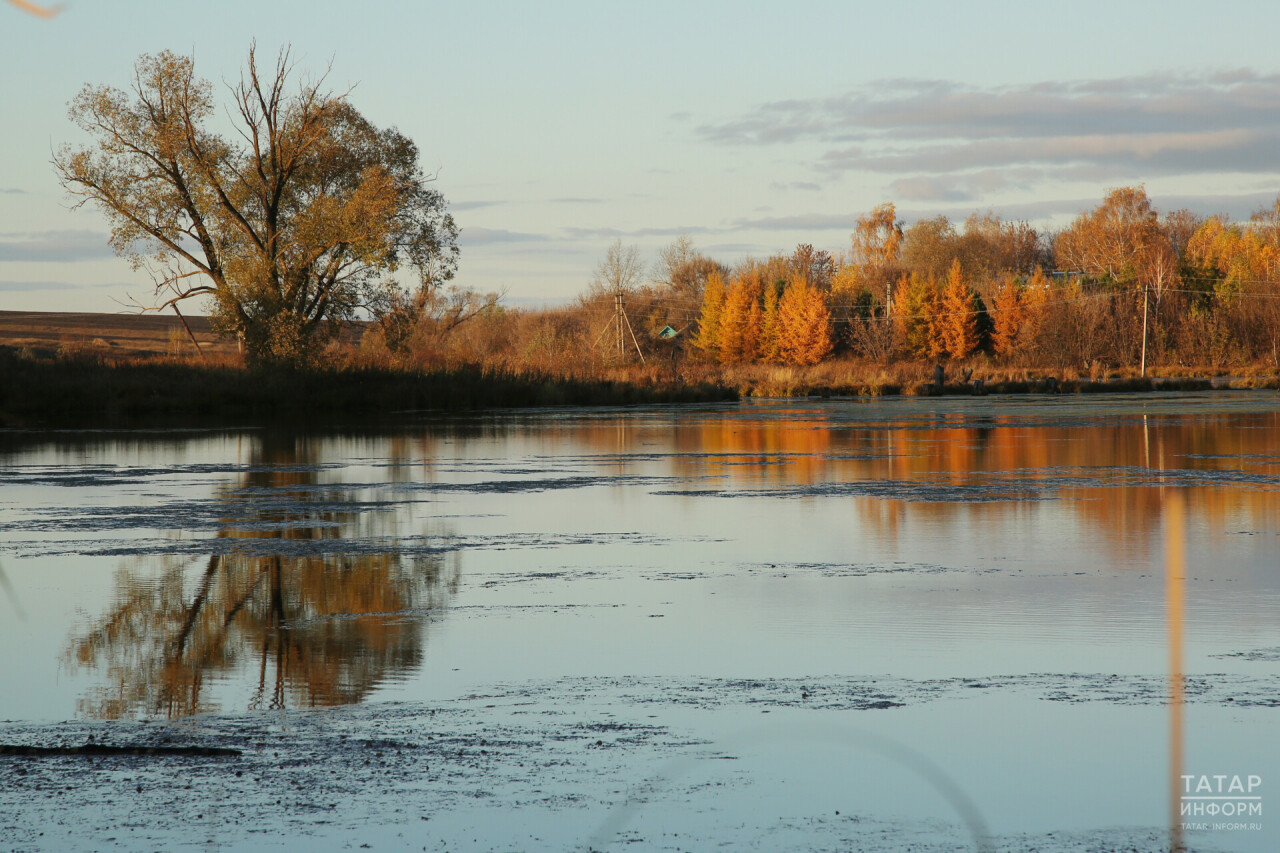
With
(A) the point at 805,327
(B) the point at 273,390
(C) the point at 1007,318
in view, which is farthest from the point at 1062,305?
(B) the point at 273,390

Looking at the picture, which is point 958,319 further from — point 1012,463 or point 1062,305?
point 1012,463

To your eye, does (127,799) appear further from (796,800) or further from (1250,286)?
(1250,286)

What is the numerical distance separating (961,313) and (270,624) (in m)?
87.4

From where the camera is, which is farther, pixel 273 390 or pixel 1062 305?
pixel 1062 305

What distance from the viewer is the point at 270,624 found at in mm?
7207

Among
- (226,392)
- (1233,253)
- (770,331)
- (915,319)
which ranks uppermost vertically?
(1233,253)

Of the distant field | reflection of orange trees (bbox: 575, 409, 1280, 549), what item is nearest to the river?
reflection of orange trees (bbox: 575, 409, 1280, 549)

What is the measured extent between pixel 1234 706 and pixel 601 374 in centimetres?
4687

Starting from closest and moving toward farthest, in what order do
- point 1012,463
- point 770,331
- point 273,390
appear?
point 1012,463, point 273,390, point 770,331

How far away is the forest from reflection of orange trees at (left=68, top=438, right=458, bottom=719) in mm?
48172

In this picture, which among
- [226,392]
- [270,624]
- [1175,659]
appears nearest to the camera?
[1175,659]

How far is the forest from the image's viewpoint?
80.6m

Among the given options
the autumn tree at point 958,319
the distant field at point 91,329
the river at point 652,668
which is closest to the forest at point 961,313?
the autumn tree at point 958,319

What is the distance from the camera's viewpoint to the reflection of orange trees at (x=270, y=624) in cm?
577
